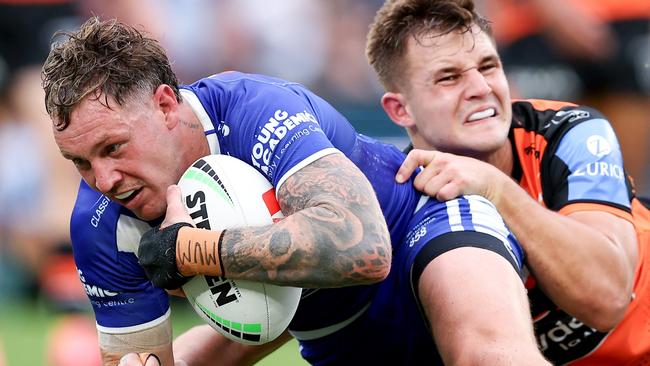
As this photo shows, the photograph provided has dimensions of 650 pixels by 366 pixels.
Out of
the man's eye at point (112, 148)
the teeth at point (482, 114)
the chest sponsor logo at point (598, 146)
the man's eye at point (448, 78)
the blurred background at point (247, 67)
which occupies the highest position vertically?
the man's eye at point (112, 148)

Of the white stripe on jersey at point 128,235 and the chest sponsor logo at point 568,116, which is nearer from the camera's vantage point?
the white stripe on jersey at point 128,235

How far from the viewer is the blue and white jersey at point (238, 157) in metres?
5.06

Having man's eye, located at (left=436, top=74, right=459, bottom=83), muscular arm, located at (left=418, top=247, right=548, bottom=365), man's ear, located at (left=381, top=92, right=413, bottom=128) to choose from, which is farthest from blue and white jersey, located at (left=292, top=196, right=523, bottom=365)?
man's ear, located at (left=381, top=92, right=413, bottom=128)

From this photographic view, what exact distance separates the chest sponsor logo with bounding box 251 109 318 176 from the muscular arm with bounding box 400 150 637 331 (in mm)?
787

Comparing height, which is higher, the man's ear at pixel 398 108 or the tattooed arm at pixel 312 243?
the tattooed arm at pixel 312 243

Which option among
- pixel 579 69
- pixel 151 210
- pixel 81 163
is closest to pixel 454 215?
pixel 151 210


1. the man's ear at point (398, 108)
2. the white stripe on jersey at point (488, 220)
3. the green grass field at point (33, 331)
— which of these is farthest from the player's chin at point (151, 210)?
the green grass field at point (33, 331)

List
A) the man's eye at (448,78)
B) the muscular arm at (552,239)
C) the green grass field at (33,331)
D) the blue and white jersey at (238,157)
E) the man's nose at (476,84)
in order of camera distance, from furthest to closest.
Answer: the green grass field at (33,331) → the man's eye at (448,78) → the man's nose at (476,84) → the muscular arm at (552,239) → the blue and white jersey at (238,157)

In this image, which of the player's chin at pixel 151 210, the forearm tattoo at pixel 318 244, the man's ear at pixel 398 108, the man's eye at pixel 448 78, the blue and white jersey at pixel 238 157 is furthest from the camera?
the man's ear at pixel 398 108

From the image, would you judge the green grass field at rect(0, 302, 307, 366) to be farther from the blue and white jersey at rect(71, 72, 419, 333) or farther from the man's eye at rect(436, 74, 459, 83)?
the blue and white jersey at rect(71, 72, 419, 333)

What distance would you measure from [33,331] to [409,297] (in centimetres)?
575

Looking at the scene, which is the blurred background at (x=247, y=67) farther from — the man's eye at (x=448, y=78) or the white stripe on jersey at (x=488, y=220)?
the white stripe on jersey at (x=488, y=220)

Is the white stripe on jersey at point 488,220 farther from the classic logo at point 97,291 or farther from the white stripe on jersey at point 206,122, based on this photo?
the classic logo at point 97,291

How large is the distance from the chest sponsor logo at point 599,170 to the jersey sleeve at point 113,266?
2105 mm
